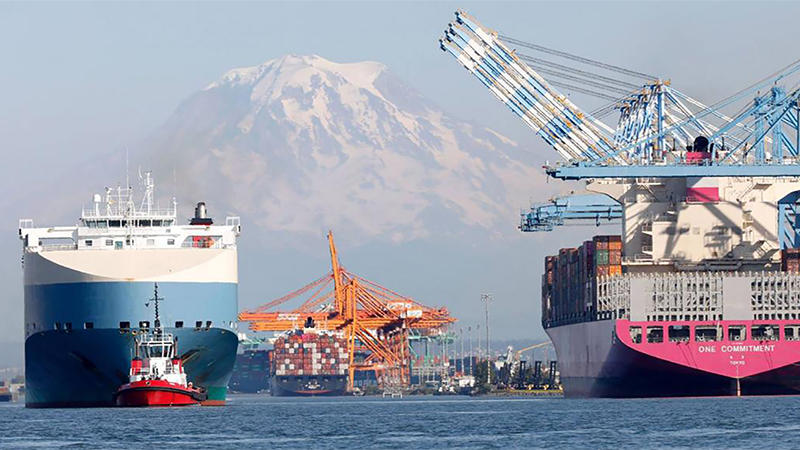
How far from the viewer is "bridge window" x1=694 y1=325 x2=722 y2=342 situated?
4098 inches

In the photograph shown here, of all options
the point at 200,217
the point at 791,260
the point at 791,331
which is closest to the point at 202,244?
the point at 200,217

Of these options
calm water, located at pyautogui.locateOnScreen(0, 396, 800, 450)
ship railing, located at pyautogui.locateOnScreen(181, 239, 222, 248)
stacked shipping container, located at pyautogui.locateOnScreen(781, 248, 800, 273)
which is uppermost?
ship railing, located at pyautogui.locateOnScreen(181, 239, 222, 248)

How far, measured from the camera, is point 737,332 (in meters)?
105

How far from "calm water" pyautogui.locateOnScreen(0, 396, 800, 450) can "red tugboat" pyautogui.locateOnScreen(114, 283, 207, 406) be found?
776mm

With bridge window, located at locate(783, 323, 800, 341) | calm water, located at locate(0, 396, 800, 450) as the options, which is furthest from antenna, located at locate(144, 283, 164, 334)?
bridge window, located at locate(783, 323, 800, 341)

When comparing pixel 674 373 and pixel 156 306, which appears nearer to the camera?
pixel 156 306

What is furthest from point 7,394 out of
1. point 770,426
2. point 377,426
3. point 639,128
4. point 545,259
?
point 770,426

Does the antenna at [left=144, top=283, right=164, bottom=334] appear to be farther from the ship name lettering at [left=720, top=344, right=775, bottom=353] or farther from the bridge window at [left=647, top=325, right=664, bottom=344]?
the ship name lettering at [left=720, top=344, right=775, bottom=353]

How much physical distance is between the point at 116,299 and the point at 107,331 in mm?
1733

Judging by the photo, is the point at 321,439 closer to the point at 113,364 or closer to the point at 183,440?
Result: the point at 183,440

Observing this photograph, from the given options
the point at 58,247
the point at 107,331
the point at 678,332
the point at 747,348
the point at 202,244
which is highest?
the point at 202,244

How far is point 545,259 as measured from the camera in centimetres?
13175

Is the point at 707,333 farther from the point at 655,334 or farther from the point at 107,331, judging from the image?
the point at 107,331

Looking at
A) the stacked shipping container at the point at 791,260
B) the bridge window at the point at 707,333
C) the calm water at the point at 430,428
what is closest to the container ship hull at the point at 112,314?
the calm water at the point at 430,428
